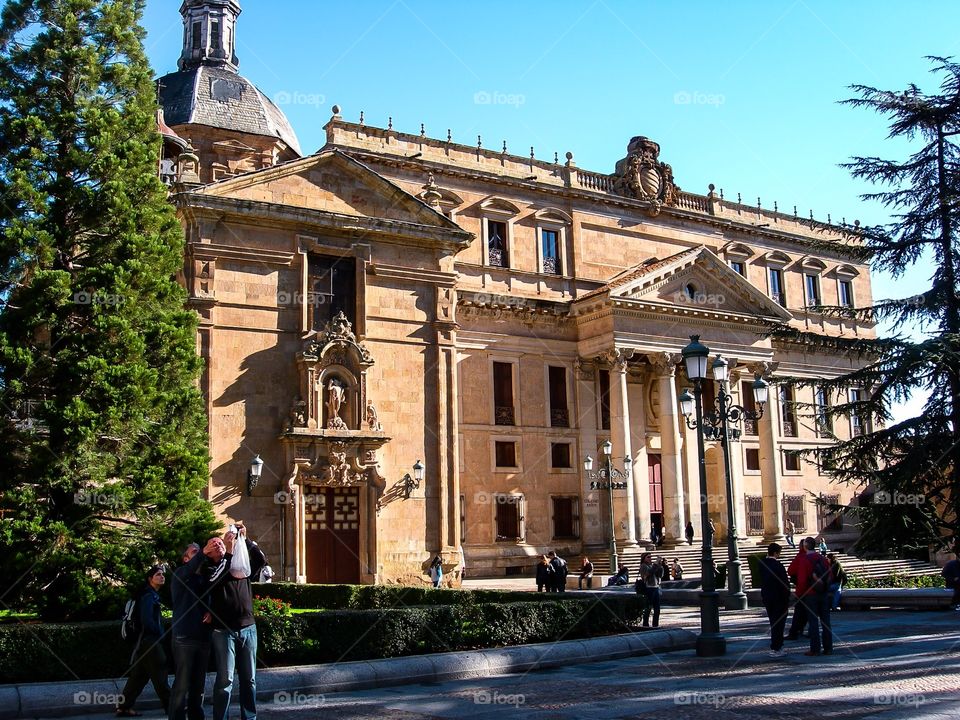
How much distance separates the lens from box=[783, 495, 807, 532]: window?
44.8 metres

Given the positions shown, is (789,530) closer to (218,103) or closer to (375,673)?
(218,103)

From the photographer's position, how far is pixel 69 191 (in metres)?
16.6

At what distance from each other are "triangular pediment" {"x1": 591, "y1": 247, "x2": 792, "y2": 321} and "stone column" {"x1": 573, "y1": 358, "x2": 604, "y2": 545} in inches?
143

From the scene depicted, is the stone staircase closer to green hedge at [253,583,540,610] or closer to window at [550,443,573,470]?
window at [550,443,573,470]

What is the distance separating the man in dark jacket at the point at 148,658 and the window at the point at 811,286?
45.1 meters

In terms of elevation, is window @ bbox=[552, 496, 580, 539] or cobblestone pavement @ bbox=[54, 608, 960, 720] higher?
window @ bbox=[552, 496, 580, 539]

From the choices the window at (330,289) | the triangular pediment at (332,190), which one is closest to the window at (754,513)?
the triangular pediment at (332,190)

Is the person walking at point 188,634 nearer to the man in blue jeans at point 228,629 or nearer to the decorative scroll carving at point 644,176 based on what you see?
the man in blue jeans at point 228,629

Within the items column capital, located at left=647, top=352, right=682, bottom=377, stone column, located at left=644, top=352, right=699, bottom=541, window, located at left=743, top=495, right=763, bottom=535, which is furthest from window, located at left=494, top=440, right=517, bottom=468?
window, located at left=743, top=495, right=763, bottom=535

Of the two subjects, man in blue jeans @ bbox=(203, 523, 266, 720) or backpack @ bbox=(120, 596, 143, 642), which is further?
backpack @ bbox=(120, 596, 143, 642)

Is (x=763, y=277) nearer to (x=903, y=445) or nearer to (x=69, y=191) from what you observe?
(x=903, y=445)

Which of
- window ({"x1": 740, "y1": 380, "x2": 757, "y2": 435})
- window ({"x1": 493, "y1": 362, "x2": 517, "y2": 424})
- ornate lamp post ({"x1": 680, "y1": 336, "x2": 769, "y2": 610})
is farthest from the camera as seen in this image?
window ({"x1": 740, "y1": 380, "x2": 757, "y2": 435})

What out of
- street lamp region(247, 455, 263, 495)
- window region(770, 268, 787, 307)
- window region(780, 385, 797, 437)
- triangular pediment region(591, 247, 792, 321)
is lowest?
street lamp region(247, 455, 263, 495)

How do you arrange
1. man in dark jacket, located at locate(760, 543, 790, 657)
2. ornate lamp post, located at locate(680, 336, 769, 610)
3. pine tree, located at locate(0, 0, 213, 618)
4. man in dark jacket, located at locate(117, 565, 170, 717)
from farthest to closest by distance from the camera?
ornate lamp post, located at locate(680, 336, 769, 610) < pine tree, located at locate(0, 0, 213, 618) < man in dark jacket, located at locate(760, 543, 790, 657) < man in dark jacket, located at locate(117, 565, 170, 717)
